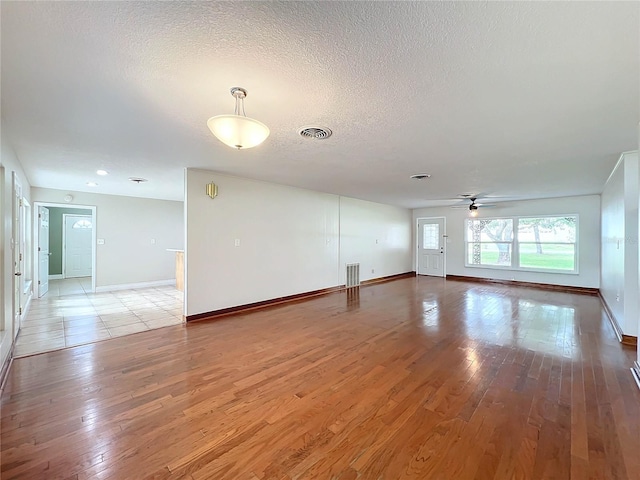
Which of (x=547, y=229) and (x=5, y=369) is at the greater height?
(x=547, y=229)

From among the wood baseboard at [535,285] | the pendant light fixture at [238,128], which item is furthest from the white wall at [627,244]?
the pendant light fixture at [238,128]

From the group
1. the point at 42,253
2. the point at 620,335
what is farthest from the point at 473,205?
the point at 42,253

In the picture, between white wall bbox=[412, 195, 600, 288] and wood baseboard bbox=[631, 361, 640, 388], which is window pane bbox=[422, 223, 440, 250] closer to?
white wall bbox=[412, 195, 600, 288]

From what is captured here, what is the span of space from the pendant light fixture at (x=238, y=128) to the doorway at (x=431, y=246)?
8.18m

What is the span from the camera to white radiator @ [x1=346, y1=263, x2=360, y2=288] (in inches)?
283

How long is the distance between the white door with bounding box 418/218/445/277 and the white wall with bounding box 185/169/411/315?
2.59m

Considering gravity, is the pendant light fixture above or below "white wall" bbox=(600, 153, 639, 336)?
above

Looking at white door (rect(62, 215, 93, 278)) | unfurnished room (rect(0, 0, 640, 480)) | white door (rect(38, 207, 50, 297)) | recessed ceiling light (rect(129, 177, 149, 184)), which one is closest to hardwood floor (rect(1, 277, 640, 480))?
unfurnished room (rect(0, 0, 640, 480))

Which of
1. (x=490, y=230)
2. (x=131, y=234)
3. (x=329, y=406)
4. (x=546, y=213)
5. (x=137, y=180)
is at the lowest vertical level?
(x=329, y=406)

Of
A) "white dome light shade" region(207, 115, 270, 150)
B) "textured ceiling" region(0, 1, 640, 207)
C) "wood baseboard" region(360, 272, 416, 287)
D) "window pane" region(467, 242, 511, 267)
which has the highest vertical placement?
"textured ceiling" region(0, 1, 640, 207)

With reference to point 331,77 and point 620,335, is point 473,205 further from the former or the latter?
point 331,77

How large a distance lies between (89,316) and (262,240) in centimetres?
299

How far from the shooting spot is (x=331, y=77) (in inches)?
71.5

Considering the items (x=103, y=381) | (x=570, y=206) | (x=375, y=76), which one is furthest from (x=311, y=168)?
(x=570, y=206)
